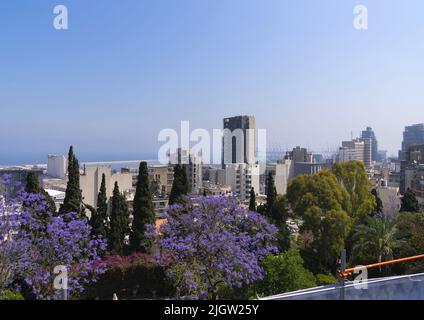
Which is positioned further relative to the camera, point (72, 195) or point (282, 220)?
point (72, 195)

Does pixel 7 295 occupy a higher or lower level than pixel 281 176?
higher

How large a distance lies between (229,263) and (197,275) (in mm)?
542

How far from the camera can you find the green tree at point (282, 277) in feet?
22.8

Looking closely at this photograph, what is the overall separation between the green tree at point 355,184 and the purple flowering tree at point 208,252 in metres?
5.98

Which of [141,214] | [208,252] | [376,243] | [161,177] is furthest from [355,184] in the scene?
[161,177]

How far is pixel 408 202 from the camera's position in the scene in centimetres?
1563

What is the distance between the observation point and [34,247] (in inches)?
228

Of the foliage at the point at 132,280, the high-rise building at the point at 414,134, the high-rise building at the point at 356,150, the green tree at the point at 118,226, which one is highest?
the high-rise building at the point at 414,134

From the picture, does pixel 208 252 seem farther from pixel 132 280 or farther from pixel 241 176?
pixel 241 176

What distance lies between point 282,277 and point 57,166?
132ft

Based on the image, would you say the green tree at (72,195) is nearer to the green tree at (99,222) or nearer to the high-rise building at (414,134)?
the green tree at (99,222)

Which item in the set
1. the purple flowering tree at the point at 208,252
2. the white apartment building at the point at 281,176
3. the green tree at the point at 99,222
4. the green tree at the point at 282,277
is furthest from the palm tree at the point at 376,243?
the white apartment building at the point at 281,176
